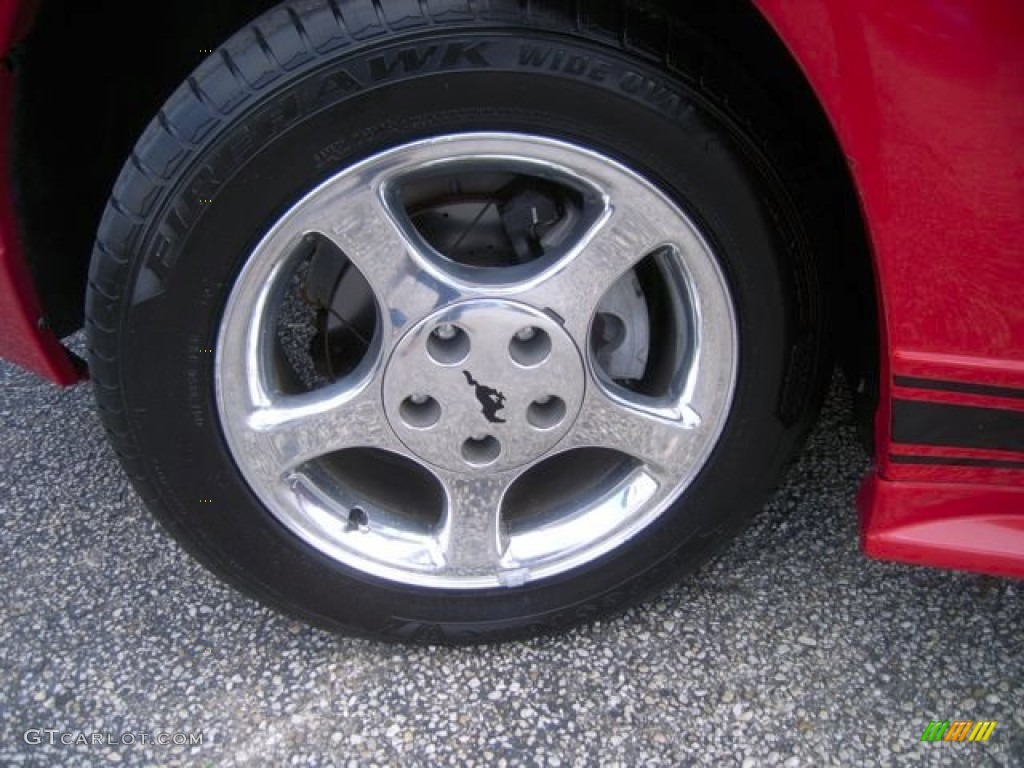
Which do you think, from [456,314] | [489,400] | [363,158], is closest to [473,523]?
[489,400]

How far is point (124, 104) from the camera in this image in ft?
5.96

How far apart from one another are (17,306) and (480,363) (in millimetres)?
733

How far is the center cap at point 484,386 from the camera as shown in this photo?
1576 millimetres

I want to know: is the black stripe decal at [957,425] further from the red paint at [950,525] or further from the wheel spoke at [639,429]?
the wheel spoke at [639,429]

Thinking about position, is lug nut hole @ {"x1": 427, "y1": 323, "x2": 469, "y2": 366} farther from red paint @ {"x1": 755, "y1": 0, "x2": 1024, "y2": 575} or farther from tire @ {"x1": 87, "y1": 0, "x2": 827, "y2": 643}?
red paint @ {"x1": 755, "y1": 0, "x2": 1024, "y2": 575}

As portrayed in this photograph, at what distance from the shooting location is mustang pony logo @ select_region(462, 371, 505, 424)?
5.31ft

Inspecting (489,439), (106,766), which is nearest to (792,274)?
(489,439)

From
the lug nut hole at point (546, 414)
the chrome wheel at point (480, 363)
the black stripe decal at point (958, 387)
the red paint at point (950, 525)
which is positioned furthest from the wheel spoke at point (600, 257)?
the red paint at point (950, 525)

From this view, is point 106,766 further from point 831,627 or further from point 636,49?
point 636,49

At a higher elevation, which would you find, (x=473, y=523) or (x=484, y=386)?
(x=484, y=386)

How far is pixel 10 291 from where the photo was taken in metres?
1.63

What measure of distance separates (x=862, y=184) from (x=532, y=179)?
0.53 meters

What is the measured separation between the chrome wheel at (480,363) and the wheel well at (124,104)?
22 centimetres

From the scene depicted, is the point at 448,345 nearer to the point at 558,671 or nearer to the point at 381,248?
the point at 381,248
